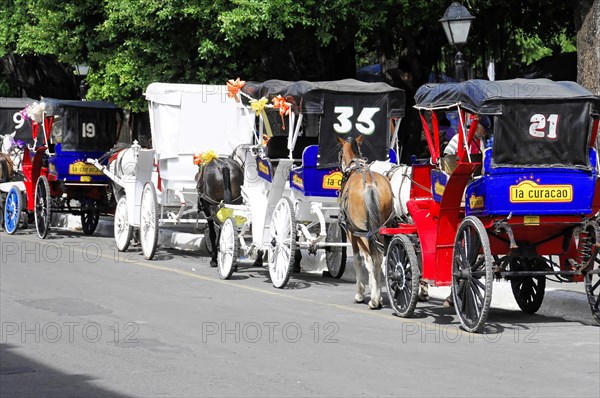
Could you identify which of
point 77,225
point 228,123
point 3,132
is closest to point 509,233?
point 228,123

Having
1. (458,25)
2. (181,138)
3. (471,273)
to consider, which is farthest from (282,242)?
(458,25)

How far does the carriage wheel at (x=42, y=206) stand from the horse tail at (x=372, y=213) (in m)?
11.1

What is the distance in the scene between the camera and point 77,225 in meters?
27.4

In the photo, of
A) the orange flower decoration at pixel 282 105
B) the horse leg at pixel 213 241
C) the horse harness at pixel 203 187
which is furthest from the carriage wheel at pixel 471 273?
the horse leg at pixel 213 241

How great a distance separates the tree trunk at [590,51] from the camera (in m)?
18.8

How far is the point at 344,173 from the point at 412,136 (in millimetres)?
13033

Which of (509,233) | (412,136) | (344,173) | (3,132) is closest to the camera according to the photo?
(509,233)

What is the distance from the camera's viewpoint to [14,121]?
28781mm

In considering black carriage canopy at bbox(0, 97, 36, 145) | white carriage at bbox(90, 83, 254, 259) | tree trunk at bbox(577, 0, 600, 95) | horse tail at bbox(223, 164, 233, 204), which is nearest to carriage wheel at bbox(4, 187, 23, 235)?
black carriage canopy at bbox(0, 97, 36, 145)

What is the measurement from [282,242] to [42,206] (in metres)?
9.41

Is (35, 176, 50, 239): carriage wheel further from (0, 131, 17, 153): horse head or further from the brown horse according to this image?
the brown horse

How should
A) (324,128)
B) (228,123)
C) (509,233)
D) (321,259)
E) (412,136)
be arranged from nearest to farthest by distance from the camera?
(509,233), (324,128), (321,259), (228,123), (412,136)

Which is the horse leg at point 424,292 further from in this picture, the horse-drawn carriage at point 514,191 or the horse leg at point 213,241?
the horse leg at point 213,241

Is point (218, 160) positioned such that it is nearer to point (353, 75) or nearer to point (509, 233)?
point (509, 233)
